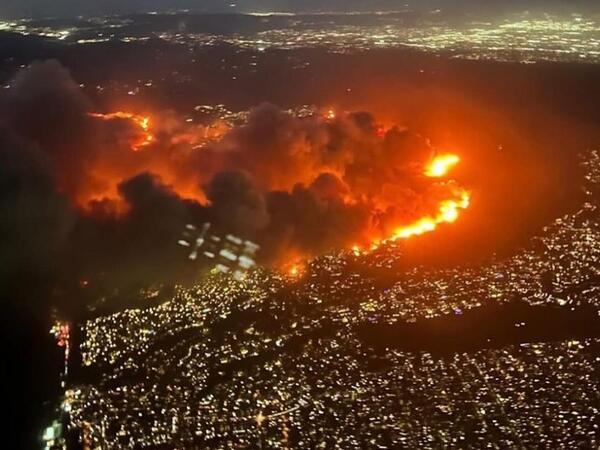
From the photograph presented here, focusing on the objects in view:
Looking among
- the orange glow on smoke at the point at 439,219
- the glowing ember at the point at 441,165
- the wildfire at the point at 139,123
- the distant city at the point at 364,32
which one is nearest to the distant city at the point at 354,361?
the orange glow on smoke at the point at 439,219

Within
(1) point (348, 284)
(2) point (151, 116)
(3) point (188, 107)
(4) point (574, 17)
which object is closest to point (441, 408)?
(1) point (348, 284)

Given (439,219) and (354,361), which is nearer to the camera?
(354,361)

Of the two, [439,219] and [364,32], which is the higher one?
[364,32]

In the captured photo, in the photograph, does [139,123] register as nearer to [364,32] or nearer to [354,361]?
Result: [354,361]

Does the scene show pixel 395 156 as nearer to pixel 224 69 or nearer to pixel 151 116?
pixel 151 116

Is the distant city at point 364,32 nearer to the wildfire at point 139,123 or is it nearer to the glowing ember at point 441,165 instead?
the glowing ember at point 441,165

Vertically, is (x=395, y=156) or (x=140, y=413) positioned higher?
(x=395, y=156)

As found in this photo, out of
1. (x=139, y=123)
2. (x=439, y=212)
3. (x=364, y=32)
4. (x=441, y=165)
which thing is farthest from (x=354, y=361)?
(x=364, y=32)
